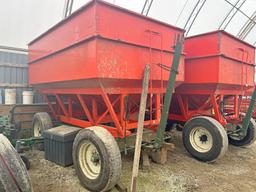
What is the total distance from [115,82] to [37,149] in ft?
9.50

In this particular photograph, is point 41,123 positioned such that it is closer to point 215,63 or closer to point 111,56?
point 111,56

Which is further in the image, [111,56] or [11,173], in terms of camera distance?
[111,56]

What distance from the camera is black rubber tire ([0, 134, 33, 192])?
217 cm

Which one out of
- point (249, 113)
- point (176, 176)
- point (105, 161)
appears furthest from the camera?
point (249, 113)

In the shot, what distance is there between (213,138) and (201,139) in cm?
37

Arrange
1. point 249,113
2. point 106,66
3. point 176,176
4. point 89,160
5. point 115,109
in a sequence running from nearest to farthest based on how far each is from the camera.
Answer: point 106,66
point 89,160
point 176,176
point 115,109
point 249,113

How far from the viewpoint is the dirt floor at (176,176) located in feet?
11.0

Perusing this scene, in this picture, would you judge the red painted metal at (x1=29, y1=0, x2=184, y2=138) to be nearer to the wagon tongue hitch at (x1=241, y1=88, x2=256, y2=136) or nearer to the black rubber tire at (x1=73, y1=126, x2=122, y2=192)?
the black rubber tire at (x1=73, y1=126, x2=122, y2=192)

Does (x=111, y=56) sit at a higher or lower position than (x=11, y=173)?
higher

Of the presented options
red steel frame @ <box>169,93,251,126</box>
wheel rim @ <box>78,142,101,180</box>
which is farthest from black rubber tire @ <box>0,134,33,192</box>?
red steel frame @ <box>169,93,251,126</box>

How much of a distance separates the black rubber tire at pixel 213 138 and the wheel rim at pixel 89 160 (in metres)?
2.25

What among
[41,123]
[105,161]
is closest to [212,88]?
[105,161]

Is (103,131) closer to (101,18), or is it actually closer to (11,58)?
(101,18)

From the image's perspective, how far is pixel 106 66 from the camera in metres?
3.20
